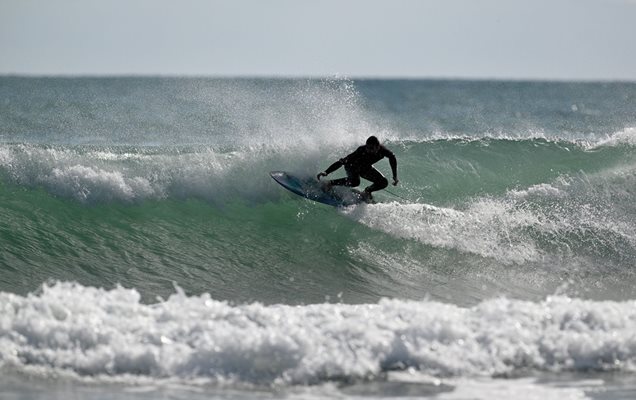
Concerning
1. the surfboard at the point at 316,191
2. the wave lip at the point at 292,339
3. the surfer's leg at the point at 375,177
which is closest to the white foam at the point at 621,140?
the surfer's leg at the point at 375,177

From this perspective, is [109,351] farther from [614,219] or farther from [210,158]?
[614,219]

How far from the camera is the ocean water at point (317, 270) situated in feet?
29.3

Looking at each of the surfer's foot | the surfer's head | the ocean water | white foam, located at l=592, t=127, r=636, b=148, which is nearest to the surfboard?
the surfer's foot

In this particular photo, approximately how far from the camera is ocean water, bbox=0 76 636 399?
8922 mm

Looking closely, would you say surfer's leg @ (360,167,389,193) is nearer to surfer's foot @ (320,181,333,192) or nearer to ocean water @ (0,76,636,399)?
ocean water @ (0,76,636,399)

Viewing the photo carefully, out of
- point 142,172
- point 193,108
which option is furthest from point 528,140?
point 193,108

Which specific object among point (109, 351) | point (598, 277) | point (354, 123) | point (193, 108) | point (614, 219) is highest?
point (193, 108)

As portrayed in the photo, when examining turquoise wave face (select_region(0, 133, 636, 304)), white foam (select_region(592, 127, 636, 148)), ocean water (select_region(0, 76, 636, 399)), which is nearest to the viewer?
ocean water (select_region(0, 76, 636, 399))

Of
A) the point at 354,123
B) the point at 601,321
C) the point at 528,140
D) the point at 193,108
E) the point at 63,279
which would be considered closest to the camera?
the point at 601,321

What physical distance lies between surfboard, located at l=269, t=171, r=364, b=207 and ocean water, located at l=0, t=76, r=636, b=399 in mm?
261

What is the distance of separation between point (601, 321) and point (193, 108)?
26065 millimetres

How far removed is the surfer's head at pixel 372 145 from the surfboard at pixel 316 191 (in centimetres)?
73

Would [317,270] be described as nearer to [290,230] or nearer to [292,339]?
[290,230]

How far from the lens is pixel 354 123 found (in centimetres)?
1769
